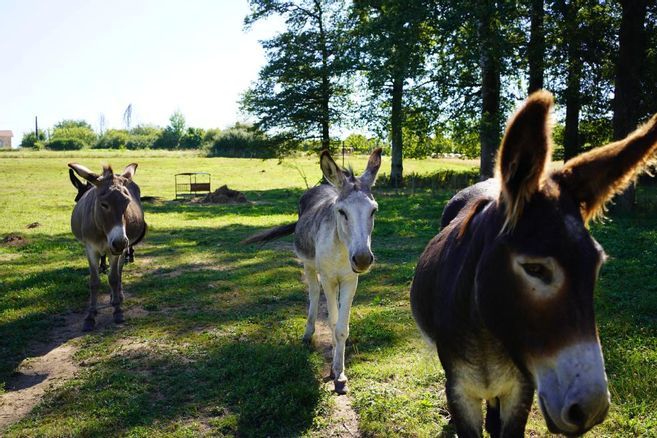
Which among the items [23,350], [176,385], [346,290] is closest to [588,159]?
[346,290]

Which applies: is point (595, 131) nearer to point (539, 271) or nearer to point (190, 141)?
→ point (539, 271)

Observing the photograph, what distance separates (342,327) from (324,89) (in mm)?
23222

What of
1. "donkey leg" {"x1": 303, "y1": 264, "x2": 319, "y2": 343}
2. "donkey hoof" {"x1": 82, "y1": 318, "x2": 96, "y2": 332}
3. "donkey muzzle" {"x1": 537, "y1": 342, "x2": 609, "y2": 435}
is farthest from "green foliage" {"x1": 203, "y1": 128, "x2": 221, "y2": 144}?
"donkey muzzle" {"x1": 537, "y1": 342, "x2": 609, "y2": 435}

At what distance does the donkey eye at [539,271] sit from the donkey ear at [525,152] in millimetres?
164

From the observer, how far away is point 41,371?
497 centimetres

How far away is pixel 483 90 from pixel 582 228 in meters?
15.7

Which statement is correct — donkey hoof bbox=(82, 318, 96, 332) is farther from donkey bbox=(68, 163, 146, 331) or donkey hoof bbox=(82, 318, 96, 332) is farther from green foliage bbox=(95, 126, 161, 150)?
green foliage bbox=(95, 126, 161, 150)

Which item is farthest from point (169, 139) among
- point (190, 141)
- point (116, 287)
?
point (116, 287)

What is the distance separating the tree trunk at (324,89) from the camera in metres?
26.2

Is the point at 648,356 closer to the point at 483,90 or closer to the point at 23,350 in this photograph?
the point at 23,350

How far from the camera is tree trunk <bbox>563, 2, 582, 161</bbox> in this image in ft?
48.1

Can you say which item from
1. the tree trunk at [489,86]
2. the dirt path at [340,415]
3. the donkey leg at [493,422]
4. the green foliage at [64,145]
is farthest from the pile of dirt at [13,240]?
the green foliage at [64,145]

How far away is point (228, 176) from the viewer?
34719mm

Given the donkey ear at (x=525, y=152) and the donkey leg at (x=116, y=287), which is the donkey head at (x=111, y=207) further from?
the donkey ear at (x=525, y=152)
